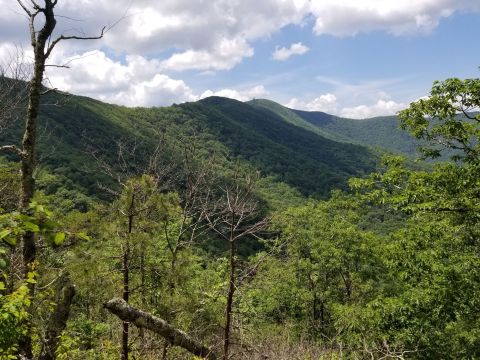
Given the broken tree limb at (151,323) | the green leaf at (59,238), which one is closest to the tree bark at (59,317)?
the broken tree limb at (151,323)

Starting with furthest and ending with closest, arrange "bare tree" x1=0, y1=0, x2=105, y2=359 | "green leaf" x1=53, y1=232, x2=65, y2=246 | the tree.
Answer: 1. the tree
2. "bare tree" x1=0, y1=0, x2=105, y2=359
3. "green leaf" x1=53, y1=232, x2=65, y2=246

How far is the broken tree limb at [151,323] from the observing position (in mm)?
7750

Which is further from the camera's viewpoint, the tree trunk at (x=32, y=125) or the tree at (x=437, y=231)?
the tree at (x=437, y=231)

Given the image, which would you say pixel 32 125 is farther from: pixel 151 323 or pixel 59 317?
pixel 151 323

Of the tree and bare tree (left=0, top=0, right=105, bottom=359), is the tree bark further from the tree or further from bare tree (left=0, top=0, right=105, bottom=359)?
the tree

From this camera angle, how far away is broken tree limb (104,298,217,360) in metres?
7.75

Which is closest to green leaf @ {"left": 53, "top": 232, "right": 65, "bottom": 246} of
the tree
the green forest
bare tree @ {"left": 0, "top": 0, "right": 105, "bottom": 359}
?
the green forest

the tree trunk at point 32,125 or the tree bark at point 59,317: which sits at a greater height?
the tree trunk at point 32,125

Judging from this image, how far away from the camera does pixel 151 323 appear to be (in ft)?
26.5

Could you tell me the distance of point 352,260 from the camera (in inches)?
1140

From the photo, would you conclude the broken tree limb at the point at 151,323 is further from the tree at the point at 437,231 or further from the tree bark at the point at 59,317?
the tree at the point at 437,231

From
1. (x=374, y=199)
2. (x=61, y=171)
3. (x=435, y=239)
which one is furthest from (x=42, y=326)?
(x=61, y=171)

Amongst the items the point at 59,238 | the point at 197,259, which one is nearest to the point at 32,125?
the point at 59,238

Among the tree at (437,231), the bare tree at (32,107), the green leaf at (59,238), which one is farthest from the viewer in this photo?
the tree at (437,231)
